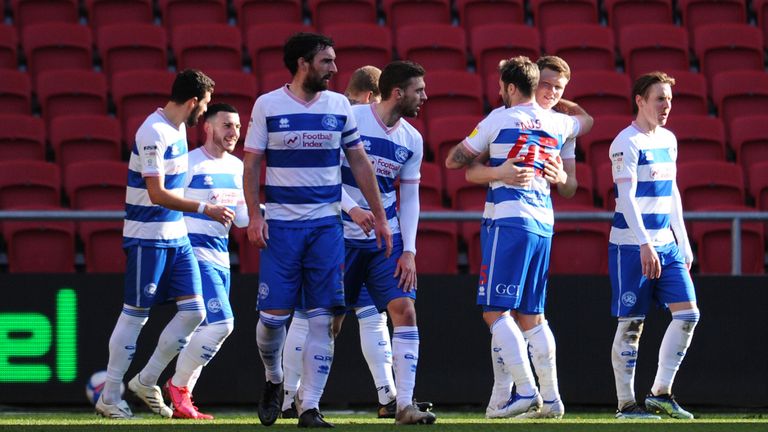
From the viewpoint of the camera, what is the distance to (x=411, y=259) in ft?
21.3

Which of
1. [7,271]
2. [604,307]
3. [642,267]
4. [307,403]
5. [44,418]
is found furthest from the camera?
[7,271]

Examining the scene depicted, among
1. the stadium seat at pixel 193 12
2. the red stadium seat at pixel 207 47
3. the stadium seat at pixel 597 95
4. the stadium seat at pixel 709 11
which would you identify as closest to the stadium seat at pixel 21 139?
the red stadium seat at pixel 207 47

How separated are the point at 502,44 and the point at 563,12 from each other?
1.00 metres

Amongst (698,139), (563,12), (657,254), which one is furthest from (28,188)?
(563,12)

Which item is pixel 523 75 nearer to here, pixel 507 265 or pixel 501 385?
pixel 507 265

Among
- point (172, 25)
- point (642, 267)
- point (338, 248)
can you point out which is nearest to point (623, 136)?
point (642, 267)

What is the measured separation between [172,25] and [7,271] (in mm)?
4248

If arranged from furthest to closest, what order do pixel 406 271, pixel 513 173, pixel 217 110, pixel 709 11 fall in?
pixel 709 11, pixel 217 110, pixel 513 173, pixel 406 271

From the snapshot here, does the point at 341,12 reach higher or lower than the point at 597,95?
higher

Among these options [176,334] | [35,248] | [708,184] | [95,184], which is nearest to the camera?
[176,334]

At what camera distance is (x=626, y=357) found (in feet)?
24.4

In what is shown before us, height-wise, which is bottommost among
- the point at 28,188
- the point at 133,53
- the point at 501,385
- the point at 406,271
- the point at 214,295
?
the point at 501,385

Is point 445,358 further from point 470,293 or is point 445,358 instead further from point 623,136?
point 623,136

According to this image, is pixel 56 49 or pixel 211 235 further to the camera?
pixel 56 49
